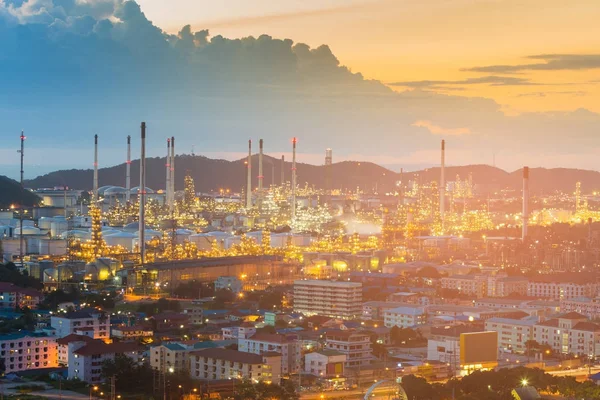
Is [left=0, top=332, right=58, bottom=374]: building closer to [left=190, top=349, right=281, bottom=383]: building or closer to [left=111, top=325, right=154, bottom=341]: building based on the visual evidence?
[left=111, top=325, right=154, bottom=341]: building

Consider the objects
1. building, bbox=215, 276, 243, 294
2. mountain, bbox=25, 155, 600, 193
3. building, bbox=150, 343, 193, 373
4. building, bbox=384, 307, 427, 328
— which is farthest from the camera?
mountain, bbox=25, 155, 600, 193

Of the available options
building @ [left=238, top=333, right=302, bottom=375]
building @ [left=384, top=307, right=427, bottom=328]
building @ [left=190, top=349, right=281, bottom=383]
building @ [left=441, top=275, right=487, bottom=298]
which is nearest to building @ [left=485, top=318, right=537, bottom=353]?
building @ [left=384, top=307, right=427, bottom=328]

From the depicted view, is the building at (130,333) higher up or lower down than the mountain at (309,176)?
lower down

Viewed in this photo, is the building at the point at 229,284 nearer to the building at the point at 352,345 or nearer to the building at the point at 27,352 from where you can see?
the building at the point at 352,345

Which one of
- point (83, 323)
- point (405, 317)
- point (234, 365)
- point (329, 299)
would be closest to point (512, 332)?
point (405, 317)

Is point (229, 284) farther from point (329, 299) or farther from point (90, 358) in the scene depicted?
point (90, 358)

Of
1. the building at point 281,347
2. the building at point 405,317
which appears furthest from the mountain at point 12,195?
the building at point 281,347

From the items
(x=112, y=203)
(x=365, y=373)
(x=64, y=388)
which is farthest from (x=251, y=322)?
(x=112, y=203)
